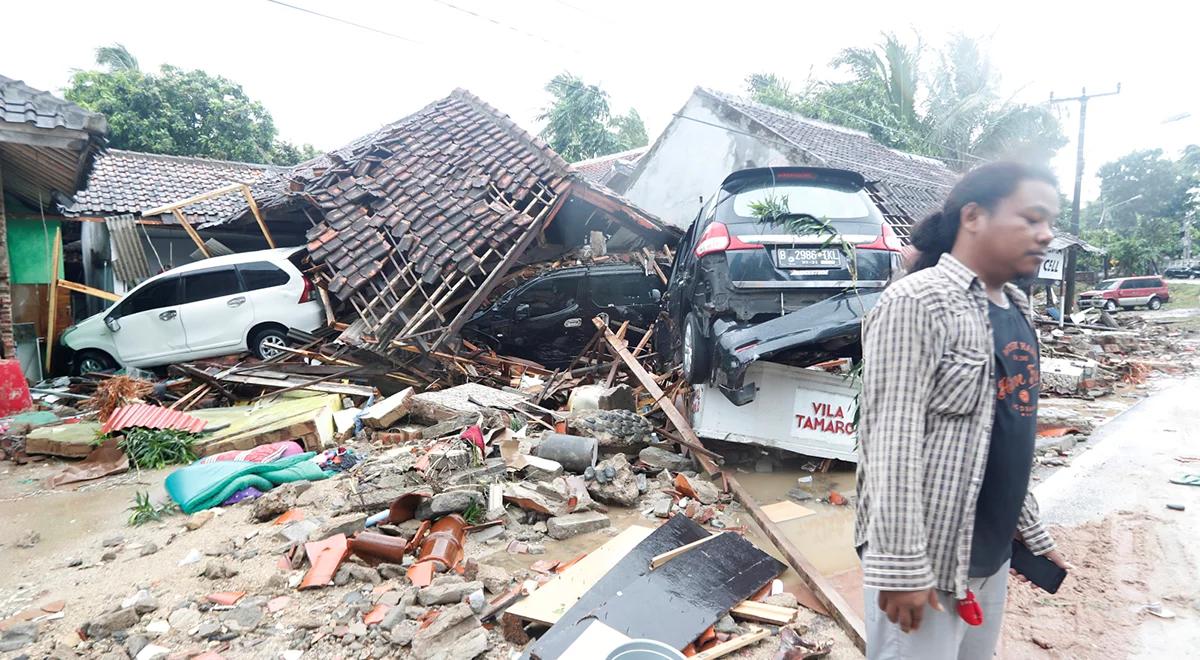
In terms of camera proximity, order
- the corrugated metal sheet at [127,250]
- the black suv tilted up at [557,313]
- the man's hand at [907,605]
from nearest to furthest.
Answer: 1. the man's hand at [907,605]
2. the black suv tilted up at [557,313]
3. the corrugated metal sheet at [127,250]

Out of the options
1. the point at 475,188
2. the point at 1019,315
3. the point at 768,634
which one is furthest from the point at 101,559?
the point at 475,188

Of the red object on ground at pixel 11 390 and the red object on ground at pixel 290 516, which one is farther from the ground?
the red object on ground at pixel 11 390

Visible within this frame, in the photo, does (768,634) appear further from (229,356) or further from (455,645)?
(229,356)

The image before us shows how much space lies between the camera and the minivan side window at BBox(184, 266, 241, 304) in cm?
898

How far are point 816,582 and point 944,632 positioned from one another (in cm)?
166

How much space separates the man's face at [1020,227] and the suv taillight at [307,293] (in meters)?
9.15

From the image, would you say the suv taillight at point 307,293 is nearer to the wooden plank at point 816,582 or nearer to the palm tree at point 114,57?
the wooden plank at point 816,582

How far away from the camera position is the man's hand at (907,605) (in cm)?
134

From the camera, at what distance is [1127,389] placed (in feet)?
29.1

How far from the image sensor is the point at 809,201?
4707 mm

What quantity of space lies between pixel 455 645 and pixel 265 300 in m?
7.84

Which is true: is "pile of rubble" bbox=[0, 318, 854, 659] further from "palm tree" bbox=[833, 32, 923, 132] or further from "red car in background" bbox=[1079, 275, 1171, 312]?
"red car in background" bbox=[1079, 275, 1171, 312]

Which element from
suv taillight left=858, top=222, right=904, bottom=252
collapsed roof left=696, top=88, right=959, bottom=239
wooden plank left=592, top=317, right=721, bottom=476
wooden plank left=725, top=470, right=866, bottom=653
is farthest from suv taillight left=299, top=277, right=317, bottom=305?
Result: collapsed roof left=696, top=88, right=959, bottom=239

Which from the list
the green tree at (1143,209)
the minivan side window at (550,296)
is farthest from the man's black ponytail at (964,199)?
the green tree at (1143,209)
